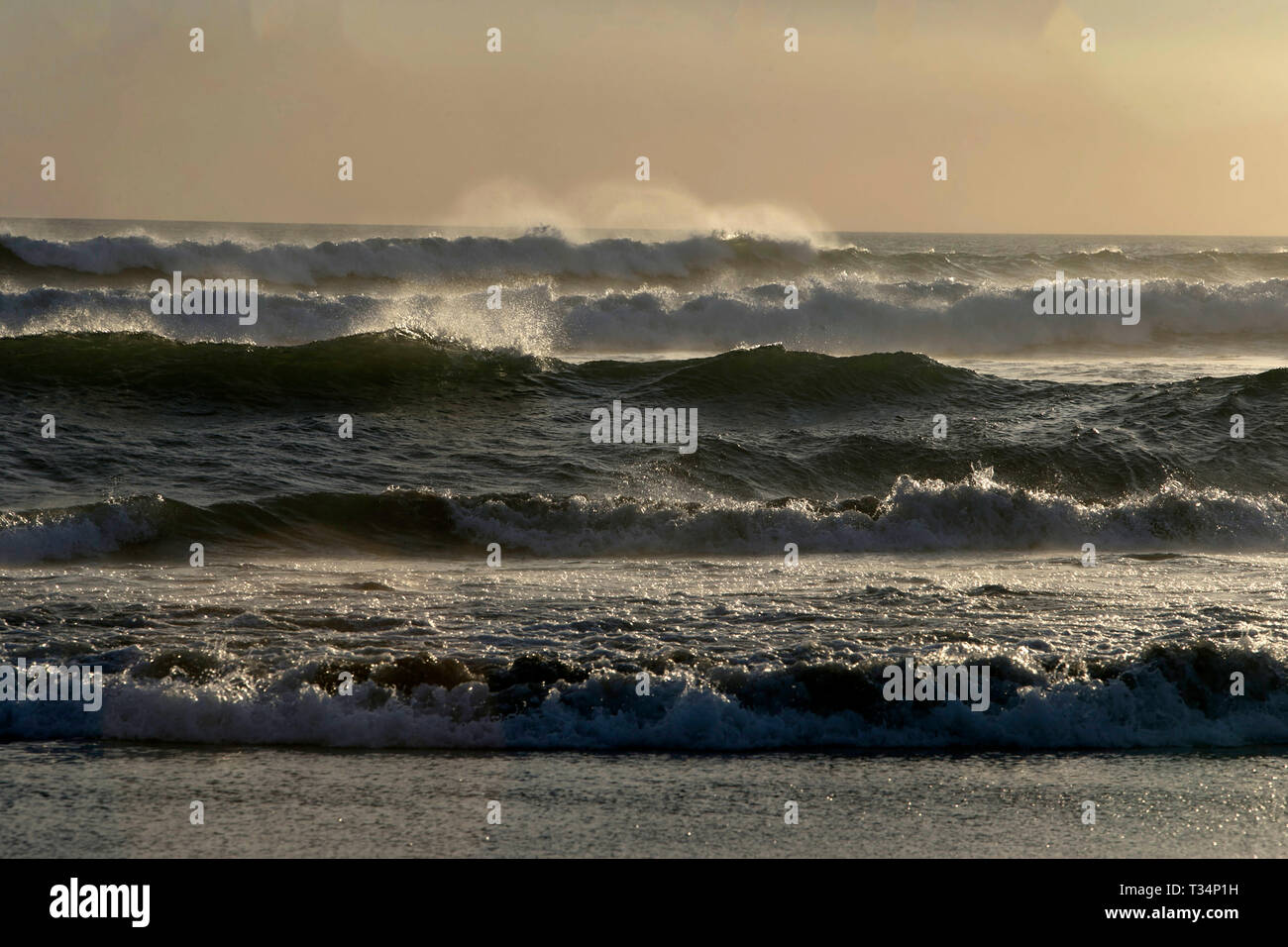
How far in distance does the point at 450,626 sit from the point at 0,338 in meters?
14.7

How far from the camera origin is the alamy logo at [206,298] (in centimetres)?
2325

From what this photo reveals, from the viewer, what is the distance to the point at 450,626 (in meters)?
7.62

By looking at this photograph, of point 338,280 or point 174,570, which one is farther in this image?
point 338,280

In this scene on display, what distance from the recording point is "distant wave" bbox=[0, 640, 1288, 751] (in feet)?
19.9

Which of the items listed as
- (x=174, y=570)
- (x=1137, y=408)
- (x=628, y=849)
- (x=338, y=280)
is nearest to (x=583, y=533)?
(x=174, y=570)

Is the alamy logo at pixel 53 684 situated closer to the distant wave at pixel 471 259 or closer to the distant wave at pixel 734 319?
the distant wave at pixel 734 319

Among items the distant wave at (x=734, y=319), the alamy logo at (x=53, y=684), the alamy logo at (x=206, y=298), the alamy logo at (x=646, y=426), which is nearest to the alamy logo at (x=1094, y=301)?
the distant wave at (x=734, y=319)

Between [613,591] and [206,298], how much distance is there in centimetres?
2187

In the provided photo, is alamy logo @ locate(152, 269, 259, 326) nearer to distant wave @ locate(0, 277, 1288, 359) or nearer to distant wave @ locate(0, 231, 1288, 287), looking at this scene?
distant wave @ locate(0, 277, 1288, 359)

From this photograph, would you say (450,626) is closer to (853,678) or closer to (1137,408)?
(853,678)
